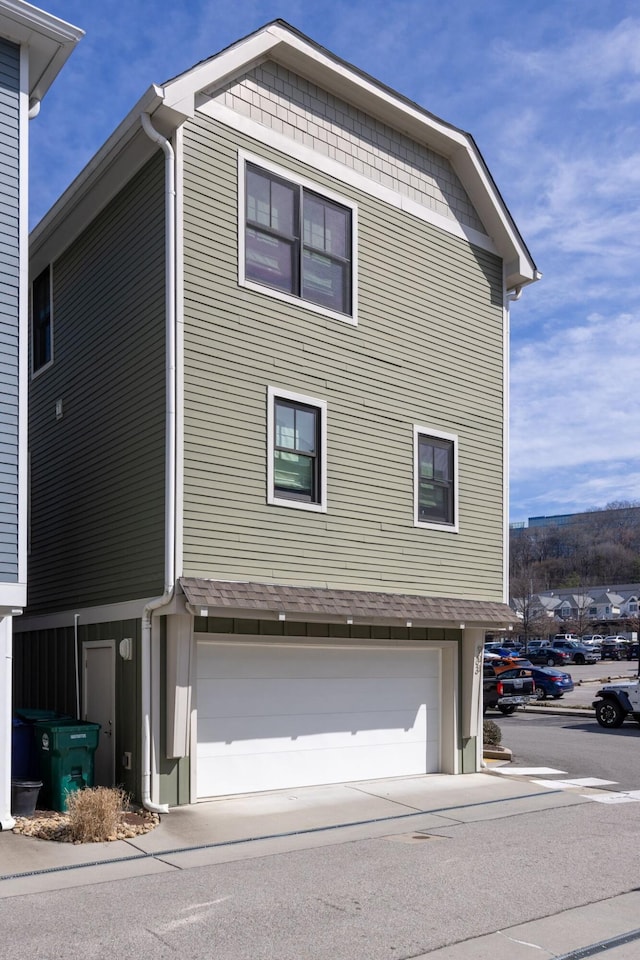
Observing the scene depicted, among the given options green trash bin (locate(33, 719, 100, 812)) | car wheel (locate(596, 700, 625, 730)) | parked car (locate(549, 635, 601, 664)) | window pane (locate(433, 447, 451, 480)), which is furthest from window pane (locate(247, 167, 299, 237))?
parked car (locate(549, 635, 601, 664))

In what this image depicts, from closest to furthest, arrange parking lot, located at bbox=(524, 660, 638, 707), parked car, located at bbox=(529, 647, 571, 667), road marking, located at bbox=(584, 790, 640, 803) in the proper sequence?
road marking, located at bbox=(584, 790, 640, 803), parking lot, located at bbox=(524, 660, 638, 707), parked car, located at bbox=(529, 647, 571, 667)

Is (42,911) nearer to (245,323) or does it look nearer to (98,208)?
(245,323)

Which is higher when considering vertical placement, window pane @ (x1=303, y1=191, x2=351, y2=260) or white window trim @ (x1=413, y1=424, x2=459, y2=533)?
window pane @ (x1=303, y1=191, x2=351, y2=260)

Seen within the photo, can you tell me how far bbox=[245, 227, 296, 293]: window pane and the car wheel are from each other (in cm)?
1449

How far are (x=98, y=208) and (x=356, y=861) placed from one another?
1008cm

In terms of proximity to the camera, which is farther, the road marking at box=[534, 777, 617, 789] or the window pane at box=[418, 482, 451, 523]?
the window pane at box=[418, 482, 451, 523]

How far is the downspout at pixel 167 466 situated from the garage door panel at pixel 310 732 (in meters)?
0.95

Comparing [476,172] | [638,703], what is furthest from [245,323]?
[638,703]

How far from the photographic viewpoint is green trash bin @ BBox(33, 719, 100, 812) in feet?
37.5

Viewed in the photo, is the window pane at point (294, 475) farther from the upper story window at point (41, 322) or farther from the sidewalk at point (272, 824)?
the upper story window at point (41, 322)

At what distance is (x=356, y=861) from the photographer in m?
9.30

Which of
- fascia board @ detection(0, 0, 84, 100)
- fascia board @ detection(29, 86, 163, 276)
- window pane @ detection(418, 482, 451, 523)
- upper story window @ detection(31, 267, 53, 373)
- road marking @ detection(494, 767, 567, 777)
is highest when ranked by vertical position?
fascia board @ detection(0, 0, 84, 100)

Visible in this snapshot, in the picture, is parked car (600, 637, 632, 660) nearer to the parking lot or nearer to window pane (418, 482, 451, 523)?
the parking lot

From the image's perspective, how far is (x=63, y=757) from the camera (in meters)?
11.5
